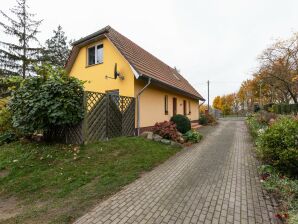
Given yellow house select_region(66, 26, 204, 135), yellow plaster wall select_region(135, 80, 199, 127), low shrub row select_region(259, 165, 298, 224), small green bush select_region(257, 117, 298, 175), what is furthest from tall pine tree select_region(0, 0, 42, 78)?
low shrub row select_region(259, 165, 298, 224)

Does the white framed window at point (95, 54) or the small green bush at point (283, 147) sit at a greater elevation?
the white framed window at point (95, 54)

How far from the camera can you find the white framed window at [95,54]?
36.4 ft

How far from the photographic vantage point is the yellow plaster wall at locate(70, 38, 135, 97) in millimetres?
9648

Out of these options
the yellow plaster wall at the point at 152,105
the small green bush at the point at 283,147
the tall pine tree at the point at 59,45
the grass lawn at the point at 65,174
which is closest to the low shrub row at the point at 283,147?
the small green bush at the point at 283,147

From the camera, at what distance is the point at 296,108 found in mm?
24266

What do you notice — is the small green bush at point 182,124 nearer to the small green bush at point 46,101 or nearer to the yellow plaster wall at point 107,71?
the yellow plaster wall at point 107,71

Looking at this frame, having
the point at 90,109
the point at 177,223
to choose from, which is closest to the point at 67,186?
the point at 177,223

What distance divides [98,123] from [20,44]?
18.1 meters

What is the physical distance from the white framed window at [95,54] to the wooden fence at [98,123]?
3822 mm

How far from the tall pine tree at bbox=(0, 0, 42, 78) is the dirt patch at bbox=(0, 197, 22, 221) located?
18830 millimetres

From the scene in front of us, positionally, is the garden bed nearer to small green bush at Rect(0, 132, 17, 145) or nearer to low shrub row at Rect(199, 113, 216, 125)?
small green bush at Rect(0, 132, 17, 145)

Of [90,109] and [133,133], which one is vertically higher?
[90,109]

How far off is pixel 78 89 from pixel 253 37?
15010 millimetres

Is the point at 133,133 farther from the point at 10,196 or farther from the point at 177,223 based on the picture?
the point at 177,223
